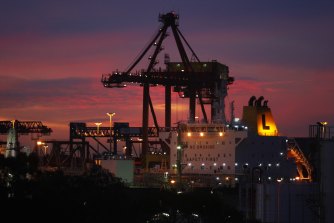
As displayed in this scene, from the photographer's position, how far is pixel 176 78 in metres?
125

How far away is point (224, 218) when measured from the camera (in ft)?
253

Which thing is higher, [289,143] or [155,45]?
[155,45]

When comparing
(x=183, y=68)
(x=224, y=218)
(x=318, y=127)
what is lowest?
(x=224, y=218)

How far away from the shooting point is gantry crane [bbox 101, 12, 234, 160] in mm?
120125

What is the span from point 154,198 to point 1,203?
27248 mm

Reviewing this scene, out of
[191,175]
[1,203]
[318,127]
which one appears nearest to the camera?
[1,203]

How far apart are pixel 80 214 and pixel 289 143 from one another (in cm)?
5852

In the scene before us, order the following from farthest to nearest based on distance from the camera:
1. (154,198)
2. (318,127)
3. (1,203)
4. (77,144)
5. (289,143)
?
1. (77,144)
2. (289,143)
3. (318,127)
4. (154,198)
5. (1,203)

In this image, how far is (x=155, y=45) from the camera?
127 m

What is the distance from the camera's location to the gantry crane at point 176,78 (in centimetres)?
12012

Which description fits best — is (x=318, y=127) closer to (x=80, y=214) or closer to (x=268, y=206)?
(x=268, y=206)

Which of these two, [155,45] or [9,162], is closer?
[9,162]

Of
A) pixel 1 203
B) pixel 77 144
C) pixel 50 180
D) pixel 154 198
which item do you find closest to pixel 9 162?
pixel 1 203

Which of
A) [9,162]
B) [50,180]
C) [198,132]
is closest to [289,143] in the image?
[198,132]
